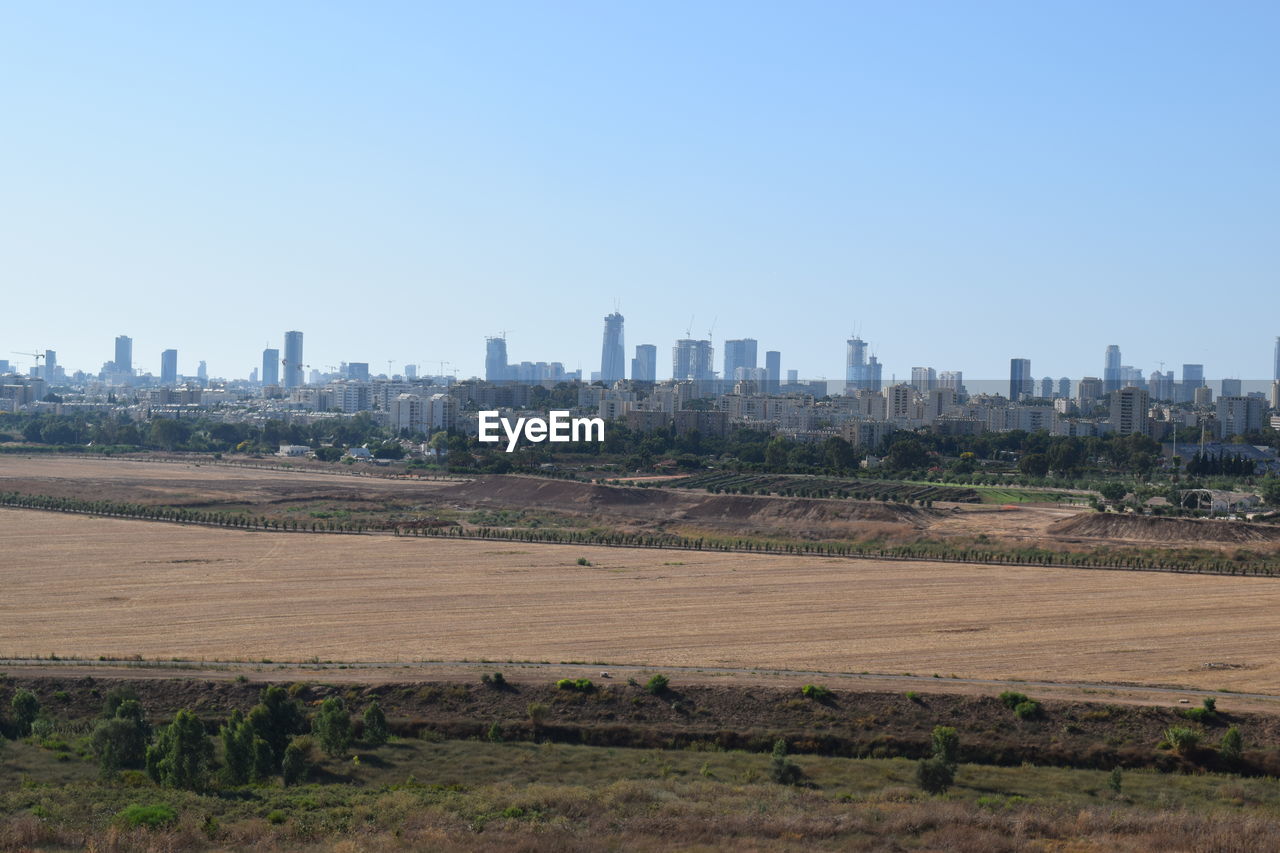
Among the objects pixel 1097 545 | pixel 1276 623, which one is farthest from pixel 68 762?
pixel 1097 545

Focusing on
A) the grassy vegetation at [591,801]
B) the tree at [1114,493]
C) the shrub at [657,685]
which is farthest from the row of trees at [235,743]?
the tree at [1114,493]

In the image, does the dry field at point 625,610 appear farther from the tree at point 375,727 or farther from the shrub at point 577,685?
the tree at point 375,727

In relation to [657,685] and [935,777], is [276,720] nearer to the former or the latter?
[657,685]

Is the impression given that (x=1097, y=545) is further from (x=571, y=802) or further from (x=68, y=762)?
(x=68, y=762)

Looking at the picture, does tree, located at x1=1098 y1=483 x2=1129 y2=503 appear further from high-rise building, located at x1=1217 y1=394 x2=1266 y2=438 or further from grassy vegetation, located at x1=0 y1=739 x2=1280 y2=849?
Result: high-rise building, located at x1=1217 y1=394 x2=1266 y2=438

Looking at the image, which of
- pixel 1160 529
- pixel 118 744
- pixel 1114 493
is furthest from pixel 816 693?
pixel 1114 493

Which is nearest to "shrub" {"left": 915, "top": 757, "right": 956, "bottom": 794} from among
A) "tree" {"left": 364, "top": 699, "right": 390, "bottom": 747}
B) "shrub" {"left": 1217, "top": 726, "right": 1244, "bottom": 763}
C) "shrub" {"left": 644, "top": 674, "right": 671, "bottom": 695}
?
"shrub" {"left": 1217, "top": 726, "right": 1244, "bottom": 763}

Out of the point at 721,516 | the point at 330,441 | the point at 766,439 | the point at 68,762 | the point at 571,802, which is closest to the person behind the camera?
the point at 571,802
